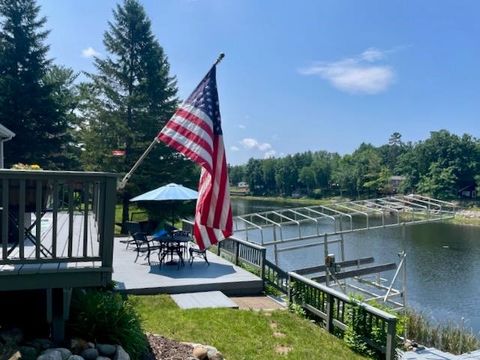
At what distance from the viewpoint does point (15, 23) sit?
22.2m

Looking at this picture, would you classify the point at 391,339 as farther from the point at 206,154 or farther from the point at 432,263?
the point at 432,263

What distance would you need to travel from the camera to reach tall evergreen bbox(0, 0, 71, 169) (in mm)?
21266

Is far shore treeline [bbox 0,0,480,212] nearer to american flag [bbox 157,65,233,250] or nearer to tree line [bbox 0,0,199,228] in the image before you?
tree line [bbox 0,0,199,228]

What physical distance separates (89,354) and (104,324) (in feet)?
1.45

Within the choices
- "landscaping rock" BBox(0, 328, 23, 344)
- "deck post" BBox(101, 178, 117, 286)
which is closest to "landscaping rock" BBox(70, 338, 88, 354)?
"landscaping rock" BBox(0, 328, 23, 344)

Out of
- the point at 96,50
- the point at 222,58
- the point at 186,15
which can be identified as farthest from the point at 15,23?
the point at 222,58

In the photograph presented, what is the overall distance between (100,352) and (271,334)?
107 inches

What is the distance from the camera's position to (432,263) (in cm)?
2095

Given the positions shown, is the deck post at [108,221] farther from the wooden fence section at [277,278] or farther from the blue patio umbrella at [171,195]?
the blue patio umbrella at [171,195]

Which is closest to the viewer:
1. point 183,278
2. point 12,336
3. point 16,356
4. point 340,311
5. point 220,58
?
point 16,356

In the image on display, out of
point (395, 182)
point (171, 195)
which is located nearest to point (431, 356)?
point (171, 195)

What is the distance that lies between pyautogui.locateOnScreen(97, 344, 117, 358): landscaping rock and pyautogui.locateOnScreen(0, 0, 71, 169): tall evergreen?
20.1 meters

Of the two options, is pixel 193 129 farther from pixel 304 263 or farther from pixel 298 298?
pixel 304 263

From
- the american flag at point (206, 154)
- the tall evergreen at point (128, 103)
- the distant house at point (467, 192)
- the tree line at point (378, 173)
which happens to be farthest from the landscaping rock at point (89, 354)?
the distant house at point (467, 192)
